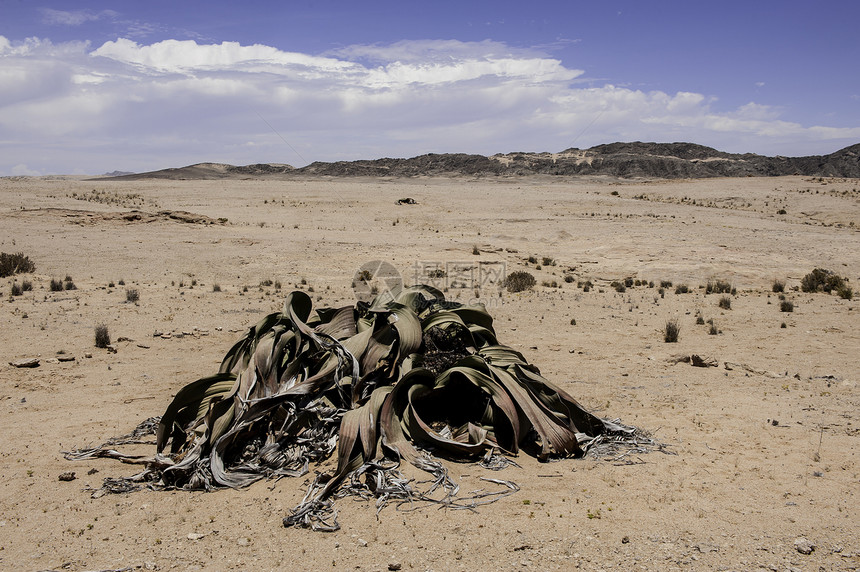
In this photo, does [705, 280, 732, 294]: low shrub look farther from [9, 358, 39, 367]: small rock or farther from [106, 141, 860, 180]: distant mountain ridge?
[106, 141, 860, 180]: distant mountain ridge

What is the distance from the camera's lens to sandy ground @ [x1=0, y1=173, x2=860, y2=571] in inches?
139

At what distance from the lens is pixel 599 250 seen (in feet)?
68.3

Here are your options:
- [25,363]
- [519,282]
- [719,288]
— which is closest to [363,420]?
[25,363]

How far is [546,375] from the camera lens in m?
7.31

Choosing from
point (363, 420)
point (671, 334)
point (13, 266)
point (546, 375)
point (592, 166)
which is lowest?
point (546, 375)

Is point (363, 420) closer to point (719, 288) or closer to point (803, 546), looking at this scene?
point (803, 546)

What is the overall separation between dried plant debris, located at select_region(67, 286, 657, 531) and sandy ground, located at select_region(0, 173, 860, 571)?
157 millimetres

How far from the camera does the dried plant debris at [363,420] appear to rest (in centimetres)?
423

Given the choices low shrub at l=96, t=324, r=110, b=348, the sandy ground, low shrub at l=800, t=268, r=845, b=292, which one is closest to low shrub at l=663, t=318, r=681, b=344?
the sandy ground

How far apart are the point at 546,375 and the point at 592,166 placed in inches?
2908

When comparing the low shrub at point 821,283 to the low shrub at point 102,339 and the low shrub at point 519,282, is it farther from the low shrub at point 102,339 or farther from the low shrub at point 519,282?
the low shrub at point 102,339

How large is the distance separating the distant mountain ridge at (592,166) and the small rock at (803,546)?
2835 inches

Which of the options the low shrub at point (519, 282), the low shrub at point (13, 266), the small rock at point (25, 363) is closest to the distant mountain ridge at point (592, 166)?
the low shrub at point (519, 282)

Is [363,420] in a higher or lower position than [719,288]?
higher
